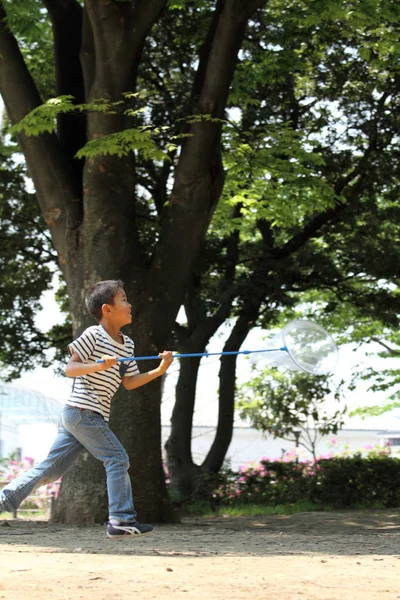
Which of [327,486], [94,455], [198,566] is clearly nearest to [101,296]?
[94,455]

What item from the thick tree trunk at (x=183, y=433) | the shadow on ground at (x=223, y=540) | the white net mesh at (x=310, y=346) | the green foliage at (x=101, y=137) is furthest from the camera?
the thick tree trunk at (x=183, y=433)

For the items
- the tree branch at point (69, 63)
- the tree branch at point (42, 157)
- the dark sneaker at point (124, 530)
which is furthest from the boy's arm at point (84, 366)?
the tree branch at point (69, 63)

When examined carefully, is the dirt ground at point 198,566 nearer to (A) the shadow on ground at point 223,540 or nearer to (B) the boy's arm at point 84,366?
(A) the shadow on ground at point 223,540

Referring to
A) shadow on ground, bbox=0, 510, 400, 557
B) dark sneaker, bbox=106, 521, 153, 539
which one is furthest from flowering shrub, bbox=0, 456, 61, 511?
dark sneaker, bbox=106, 521, 153, 539

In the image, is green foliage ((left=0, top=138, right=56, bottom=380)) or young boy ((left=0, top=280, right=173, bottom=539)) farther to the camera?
green foliage ((left=0, top=138, right=56, bottom=380))

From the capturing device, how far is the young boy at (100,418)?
255 inches

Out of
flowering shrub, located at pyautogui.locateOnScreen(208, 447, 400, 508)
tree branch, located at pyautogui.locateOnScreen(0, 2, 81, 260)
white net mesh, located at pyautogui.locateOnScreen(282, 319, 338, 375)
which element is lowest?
flowering shrub, located at pyautogui.locateOnScreen(208, 447, 400, 508)

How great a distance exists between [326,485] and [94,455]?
463 inches

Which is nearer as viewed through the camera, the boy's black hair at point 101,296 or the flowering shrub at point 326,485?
the boy's black hair at point 101,296

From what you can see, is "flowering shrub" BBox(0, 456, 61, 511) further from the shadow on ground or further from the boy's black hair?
the boy's black hair

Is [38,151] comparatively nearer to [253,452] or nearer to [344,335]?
[344,335]

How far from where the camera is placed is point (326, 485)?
1762 cm

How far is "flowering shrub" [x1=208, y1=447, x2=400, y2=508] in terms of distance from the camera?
17578 mm

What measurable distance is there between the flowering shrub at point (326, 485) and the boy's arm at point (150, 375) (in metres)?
11.3
